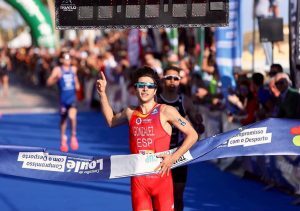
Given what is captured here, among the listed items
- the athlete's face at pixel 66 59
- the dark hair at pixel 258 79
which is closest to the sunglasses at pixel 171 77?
the dark hair at pixel 258 79

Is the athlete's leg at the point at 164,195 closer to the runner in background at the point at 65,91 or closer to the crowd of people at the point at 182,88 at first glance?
the crowd of people at the point at 182,88

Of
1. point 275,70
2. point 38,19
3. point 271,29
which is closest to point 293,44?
point 275,70

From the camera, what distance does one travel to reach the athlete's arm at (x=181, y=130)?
6488mm

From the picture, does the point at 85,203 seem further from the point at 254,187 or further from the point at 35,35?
the point at 35,35

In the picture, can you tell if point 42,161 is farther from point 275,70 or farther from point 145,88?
point 275,70

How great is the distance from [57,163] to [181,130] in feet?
4.31

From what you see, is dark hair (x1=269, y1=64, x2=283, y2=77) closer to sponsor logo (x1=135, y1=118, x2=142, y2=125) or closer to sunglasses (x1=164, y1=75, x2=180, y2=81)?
sunglasses (x1=164, y1=75, x2=180, y2=81)

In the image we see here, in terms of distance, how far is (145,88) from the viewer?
6609 mm

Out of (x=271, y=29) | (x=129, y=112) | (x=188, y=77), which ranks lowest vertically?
(x=188, y=77)

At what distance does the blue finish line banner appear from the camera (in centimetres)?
702

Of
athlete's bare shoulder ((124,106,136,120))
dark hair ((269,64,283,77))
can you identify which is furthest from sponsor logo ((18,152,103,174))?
dark hair ((269,64,283,77))

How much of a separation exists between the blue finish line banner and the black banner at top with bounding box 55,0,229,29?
7.17ft

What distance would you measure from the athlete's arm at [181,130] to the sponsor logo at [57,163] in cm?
78

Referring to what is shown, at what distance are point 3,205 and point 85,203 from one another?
1095mm
